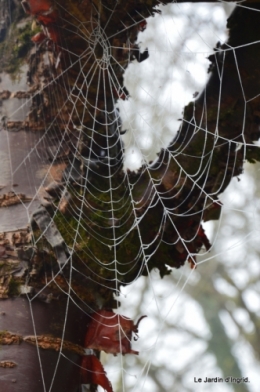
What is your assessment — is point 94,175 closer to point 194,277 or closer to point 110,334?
point 110,334

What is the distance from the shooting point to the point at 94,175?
719mm

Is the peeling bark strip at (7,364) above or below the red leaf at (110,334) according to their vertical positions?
below

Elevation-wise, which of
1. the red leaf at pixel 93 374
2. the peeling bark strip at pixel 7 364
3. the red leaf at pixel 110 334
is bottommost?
the red leaf at pixel 93 374

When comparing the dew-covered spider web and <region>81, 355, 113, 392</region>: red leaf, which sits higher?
the dew-covered spider web

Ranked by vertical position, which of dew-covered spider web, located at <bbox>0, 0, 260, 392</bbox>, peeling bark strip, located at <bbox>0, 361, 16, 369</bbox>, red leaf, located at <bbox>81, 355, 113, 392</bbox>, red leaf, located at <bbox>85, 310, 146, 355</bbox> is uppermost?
dew-covered spider web, located at <bbox>0, 0, 260, 392</bbox>

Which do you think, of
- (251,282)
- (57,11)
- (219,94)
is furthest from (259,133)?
(251,282)

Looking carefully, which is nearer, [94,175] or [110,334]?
[110,334]

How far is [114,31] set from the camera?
0.76 meters

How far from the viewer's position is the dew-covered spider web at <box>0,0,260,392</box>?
0.59 m

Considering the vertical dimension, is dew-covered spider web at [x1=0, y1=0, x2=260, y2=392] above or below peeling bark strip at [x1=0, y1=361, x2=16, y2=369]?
above

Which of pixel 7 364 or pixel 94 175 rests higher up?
pixel 94 175

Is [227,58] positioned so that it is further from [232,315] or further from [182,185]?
[232,315]

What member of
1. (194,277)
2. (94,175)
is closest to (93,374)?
(94,175)

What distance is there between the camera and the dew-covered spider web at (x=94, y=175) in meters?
0.59
